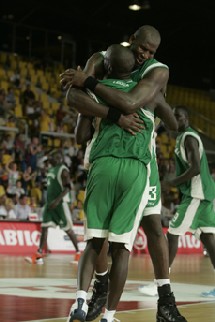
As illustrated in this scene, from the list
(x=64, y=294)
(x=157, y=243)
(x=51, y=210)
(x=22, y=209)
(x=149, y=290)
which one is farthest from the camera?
(x=22, y=209)

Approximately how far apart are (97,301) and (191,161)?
290cm

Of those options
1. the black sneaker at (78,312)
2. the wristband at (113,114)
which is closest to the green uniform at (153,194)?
the wristband at (113,114)

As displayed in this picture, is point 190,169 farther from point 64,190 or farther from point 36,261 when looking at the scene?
point 64,190

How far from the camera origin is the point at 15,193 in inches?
781

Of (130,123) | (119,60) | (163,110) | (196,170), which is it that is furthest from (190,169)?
(119,60)

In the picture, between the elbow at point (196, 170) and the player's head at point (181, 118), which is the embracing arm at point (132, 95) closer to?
the elbow at point (196, 170)

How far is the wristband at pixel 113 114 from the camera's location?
577 cm

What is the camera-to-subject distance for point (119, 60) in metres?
5.74

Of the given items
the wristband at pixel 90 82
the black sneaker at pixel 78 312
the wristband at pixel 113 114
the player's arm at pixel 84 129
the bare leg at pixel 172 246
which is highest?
the wristband at pixel 90 82

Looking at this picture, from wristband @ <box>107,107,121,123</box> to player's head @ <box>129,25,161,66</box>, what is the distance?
1.69ft

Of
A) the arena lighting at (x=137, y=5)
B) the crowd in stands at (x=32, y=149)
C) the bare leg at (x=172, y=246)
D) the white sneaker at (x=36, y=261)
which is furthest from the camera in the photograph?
the arena lighting at (x=137, y=5)

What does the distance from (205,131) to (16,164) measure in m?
12.2

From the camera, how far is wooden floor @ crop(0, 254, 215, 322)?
6.70m

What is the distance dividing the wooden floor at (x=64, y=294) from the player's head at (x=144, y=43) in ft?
6.68
